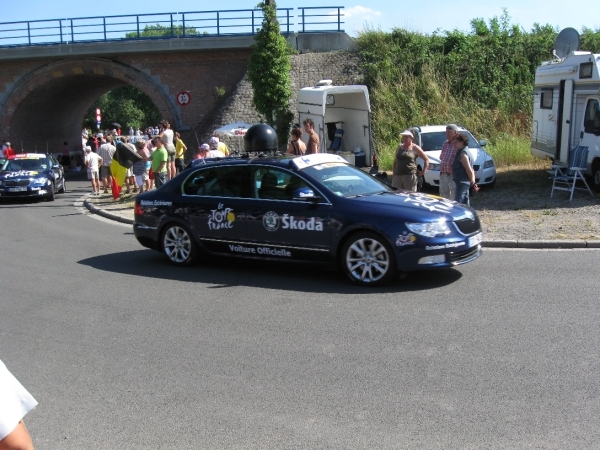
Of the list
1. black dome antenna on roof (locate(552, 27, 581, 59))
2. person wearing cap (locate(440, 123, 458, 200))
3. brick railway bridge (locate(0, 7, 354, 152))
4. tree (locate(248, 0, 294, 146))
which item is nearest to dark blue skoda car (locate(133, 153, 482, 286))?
person wearing cap (locate(440, 123, 458, 200))

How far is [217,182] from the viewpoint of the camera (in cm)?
970

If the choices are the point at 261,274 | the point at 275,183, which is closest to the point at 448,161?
the point at 275,183

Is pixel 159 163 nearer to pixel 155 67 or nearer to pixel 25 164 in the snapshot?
pixel 25 164

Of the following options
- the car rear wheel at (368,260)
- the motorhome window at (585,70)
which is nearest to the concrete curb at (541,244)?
the car rear wheel at (368,260)

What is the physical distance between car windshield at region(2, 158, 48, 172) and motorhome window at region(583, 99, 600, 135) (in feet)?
53.3

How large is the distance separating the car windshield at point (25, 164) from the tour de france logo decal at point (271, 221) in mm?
15439

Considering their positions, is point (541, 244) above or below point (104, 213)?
above

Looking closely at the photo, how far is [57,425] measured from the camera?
15.6 ft

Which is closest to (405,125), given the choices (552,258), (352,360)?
(552,258)

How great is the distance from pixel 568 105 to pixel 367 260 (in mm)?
9533

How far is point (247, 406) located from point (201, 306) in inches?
117

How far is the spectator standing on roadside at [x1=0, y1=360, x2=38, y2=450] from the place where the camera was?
2338 millimetres

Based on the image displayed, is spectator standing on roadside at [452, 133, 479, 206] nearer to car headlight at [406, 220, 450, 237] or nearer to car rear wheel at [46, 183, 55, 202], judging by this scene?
car headlight at [406, 220, 450, 237]

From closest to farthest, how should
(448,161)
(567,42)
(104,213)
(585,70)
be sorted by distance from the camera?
1. (448,161)
2. (585,70)
3. (567,42)
4. (104,213)
